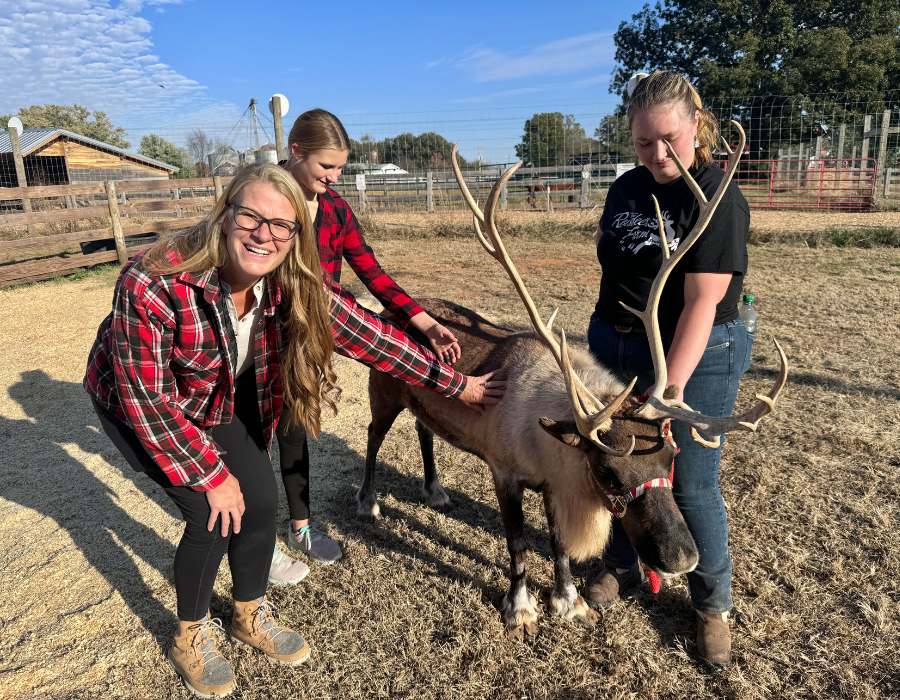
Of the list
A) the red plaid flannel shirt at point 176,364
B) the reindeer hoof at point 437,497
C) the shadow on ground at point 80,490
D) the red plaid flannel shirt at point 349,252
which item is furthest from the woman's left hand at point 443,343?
the shadow on ground at point 80,490

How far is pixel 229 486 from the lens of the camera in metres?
2.29

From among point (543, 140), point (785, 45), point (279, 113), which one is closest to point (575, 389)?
point (279, 113)

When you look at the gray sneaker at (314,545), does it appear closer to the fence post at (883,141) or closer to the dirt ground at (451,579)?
the dirt ground at (451,579)

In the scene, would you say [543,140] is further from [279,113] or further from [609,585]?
[609,585]

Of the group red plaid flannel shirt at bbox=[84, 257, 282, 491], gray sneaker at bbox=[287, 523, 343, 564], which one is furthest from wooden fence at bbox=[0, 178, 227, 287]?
red plaid flannel shirt at bbox=[84, 257, 282, 491]

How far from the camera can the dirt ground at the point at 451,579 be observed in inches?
99.3

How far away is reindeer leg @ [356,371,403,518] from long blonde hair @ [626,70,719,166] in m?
2.13

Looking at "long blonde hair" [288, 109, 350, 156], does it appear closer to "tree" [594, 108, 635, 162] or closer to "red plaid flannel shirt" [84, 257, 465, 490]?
"red plaid flannel shirt" [84, 257, 465, 490]

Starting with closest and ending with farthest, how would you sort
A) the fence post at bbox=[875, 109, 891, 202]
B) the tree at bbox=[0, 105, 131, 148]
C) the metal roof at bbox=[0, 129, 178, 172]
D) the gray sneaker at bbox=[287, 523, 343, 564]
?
the gray sneaker at bbox=[287, 523, 343, 564] → the fence post at bbox=[875, 109, 891, 202] → the metal roof at bbox=[0, 129, 178, 172] → the tree at bbox=[0, 105, 131, 148]

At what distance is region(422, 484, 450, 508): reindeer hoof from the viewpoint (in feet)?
12.7

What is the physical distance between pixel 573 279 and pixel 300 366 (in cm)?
779

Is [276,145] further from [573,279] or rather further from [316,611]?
[316,611]

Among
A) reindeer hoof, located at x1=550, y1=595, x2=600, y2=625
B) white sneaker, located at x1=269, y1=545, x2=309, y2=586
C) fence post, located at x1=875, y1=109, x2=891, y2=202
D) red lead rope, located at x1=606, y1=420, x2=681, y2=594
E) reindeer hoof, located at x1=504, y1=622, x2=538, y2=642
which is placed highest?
fence post, located at x1=875, y1=109, x2=891, y2=202

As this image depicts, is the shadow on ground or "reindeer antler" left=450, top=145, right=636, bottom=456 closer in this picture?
"reindeer antler" left=450, top=145, right=636, bottom=456
